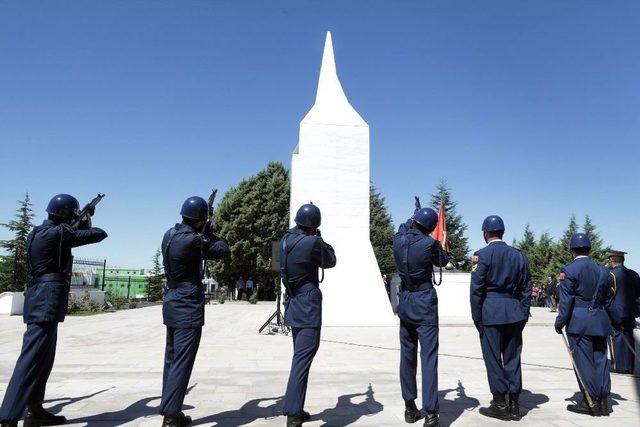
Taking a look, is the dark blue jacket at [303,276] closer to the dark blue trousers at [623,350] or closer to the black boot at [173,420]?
the black boot at [173,420]

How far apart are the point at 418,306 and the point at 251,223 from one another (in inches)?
1261

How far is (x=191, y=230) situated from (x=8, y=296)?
18.7 m

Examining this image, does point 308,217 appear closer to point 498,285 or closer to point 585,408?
point 498,285

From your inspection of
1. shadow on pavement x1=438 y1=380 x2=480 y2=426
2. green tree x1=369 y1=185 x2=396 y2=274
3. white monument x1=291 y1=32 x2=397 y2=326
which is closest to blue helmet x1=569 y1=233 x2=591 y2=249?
shadow on pavement x1=438 y1=380 x2=480 y2=426

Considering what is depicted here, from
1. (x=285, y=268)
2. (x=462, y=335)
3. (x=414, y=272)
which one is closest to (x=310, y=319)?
(x=285, y=268)

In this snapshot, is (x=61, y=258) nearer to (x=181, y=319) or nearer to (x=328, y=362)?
(x=181, y=319)

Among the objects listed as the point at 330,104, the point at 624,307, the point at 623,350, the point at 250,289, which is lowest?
the point at 250,289

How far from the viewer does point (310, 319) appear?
14.5 ft

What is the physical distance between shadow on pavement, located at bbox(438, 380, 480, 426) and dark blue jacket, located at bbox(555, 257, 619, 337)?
51.8 inches

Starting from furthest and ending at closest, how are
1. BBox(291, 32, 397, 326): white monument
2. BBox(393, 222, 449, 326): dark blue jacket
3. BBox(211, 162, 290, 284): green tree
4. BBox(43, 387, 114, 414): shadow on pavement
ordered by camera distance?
BBox(211, 162, 290, 284): green tree, BBox(291, 32, 397, 326): white monument, BBox(43, 387, 114, 414): shadow on pavement, BBox(393, 222, 449, 326): dark blue jacket

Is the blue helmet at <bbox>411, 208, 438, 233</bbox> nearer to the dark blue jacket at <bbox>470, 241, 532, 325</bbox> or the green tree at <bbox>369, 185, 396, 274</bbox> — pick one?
the dark blue jacket at <bbox>470, 241, 532, 325</bbox>

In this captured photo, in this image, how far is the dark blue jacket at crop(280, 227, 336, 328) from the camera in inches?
175

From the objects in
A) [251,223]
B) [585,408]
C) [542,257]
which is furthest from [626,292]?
[542,257]

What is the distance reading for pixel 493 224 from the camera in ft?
17.2
